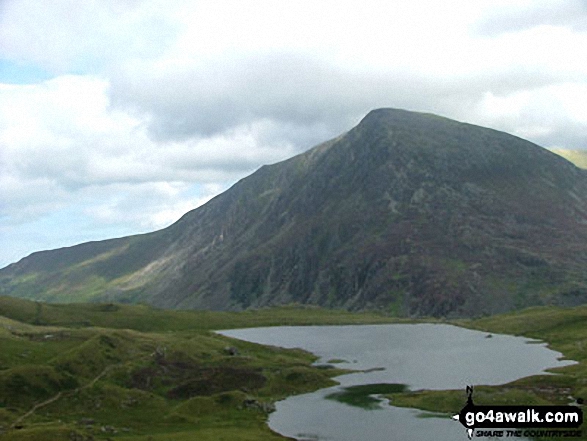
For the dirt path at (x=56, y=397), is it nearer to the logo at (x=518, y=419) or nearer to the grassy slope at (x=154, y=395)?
the grassy slope at (x=154, y=395)

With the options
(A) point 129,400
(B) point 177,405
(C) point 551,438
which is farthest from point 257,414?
(C) point 551,438

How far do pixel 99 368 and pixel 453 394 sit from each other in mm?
99135

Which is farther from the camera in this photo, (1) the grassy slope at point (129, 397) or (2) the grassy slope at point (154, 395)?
(2) the grassy slope at point (154, 395)

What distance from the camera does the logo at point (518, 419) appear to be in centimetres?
12231

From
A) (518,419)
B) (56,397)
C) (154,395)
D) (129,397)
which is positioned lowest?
(154,395)

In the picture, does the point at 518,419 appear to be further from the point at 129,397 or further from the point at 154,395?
the point at 129,397

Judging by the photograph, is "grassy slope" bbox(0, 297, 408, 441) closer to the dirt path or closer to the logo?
the dirt path

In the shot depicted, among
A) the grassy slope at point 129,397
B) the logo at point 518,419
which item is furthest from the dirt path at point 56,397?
the logo at point 518,419

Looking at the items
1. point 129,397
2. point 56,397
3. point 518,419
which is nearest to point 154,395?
point 129,397

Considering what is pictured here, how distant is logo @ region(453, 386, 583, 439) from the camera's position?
401 ft

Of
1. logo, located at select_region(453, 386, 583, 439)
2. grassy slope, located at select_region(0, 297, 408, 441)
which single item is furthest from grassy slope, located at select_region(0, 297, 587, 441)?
logo, located at select_region(453, 386, 583, 439)

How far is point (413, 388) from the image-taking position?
171000 millimetres

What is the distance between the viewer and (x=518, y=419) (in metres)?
135

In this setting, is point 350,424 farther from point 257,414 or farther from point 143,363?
point 143,363
